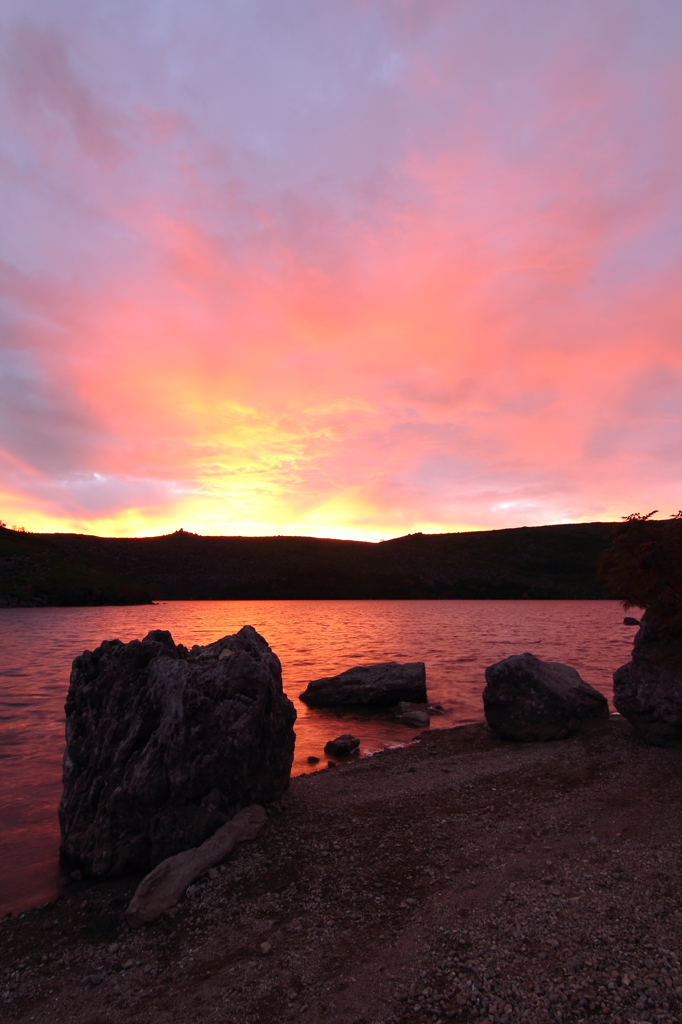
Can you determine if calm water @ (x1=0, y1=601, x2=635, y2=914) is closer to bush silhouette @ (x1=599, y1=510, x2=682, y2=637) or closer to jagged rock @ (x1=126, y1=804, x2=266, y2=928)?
jagged rock @ (x1=126, y1=804, x2=266, y2=928)

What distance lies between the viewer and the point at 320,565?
14425 cm

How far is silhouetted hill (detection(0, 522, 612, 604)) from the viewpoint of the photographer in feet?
419

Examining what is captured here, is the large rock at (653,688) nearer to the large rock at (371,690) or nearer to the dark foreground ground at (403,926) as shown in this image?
the dark foreground ground at (403,926)

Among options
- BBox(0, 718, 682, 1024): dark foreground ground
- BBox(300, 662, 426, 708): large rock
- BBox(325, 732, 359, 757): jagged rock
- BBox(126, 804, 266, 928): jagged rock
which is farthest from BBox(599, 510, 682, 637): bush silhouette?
BBox(126, 804, 266, 928): jagged rock

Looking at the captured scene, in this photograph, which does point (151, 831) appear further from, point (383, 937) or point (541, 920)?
point (541, 920)

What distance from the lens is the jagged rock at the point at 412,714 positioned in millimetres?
18031

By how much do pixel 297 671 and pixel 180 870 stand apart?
20733mm

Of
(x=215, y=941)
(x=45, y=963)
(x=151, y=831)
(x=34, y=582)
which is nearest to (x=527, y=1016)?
(x=215, y=941)

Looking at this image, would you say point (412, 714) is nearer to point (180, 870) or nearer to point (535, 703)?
point (535, 703)

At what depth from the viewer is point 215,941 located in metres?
6.36

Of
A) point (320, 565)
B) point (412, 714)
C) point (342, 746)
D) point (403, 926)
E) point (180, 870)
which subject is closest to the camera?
point (403, 926)

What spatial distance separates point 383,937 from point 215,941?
2.05m

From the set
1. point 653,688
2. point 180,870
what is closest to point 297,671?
point 653,688

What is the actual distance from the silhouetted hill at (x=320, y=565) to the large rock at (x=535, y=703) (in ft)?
331
